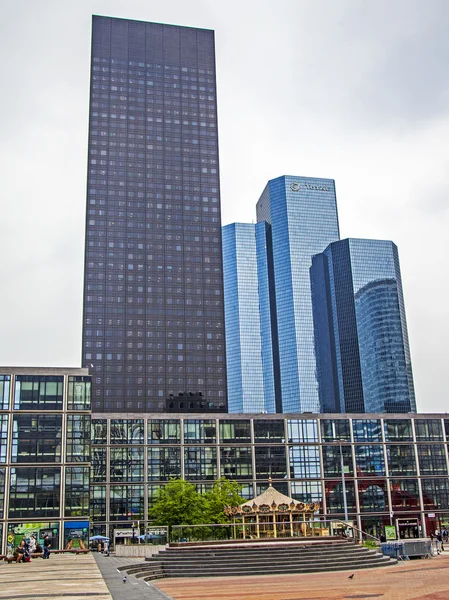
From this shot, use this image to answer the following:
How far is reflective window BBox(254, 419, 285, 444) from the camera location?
119938 millimetres

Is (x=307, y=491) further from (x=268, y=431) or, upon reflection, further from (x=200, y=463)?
(x=200, y=463)

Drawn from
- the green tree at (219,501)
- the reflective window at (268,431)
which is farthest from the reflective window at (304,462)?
the green tree at (219,501)

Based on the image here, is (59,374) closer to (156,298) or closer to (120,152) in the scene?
(156,298)

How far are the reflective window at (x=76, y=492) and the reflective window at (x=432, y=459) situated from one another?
6129cm

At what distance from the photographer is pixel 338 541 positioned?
4906cm

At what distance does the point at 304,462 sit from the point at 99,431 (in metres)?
36.2

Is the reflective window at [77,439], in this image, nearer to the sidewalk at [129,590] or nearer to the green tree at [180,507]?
the green tree at [180,507]

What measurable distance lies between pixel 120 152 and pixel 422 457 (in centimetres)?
10576

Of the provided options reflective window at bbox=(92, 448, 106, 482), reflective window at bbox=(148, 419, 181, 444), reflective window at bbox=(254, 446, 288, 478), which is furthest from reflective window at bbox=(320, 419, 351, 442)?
reflective window at bbox=(92, 448, 106, 482)

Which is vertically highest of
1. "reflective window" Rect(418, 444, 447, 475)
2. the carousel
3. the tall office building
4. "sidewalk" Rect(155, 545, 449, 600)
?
the tall office building

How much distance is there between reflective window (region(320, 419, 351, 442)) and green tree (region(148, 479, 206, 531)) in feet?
124

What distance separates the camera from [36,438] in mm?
95938

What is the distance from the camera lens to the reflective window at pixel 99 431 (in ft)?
375

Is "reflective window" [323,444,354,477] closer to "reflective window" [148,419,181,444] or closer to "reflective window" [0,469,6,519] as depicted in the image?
"reflective window" [148,419,181,444]
